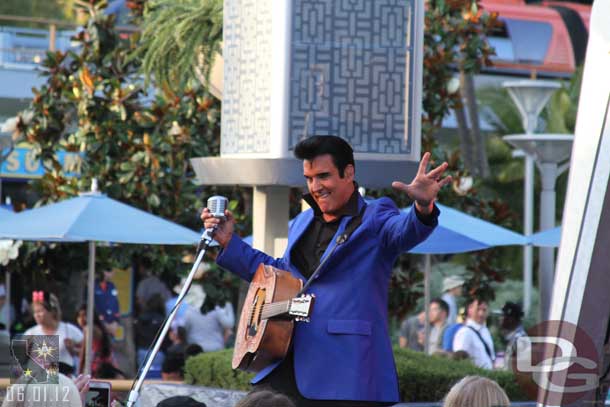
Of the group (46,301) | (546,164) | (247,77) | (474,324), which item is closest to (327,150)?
(247,77)

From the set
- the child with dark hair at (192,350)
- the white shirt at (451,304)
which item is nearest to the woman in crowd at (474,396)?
the child with dark hair at (192,350)

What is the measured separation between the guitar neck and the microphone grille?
394 millimetres

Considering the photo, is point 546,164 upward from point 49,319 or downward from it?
upward

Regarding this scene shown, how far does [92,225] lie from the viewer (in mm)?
9992

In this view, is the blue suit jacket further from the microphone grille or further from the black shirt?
the microphone grille

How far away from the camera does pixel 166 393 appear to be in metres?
9.59

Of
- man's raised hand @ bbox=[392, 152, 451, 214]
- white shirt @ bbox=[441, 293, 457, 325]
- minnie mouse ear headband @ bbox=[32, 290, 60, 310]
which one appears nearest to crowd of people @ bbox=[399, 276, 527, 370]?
white shirt @ bbox=[441, 293, 457, 325]

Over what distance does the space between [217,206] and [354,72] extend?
3006mm

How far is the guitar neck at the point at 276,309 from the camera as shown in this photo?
4488 millimetres

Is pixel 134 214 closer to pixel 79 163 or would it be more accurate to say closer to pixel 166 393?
pixel 166 393

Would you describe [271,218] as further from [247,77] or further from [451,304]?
[451,304]

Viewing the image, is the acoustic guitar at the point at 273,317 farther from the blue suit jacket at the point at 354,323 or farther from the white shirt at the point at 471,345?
the white shirt at the point at 471,345

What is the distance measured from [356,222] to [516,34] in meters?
22.1

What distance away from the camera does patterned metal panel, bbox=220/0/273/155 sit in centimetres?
749
